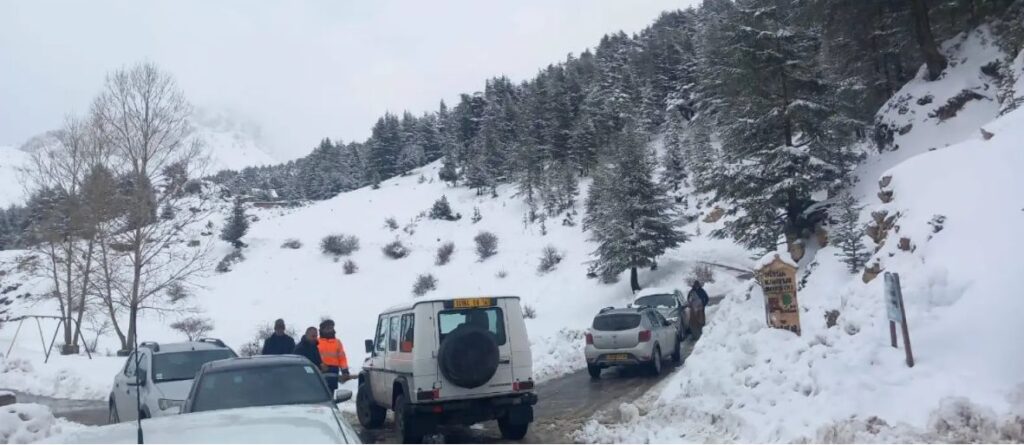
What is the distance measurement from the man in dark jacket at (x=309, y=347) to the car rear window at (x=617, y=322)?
745 cm

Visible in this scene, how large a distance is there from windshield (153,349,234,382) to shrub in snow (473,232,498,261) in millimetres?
36530

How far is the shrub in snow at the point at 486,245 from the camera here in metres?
49.4

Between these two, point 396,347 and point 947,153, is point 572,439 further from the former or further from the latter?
point 947,153

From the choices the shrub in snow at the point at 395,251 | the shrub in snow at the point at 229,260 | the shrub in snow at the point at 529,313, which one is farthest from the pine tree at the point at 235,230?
the shrub in snow at the point at 529,313

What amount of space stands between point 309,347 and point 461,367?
13.1 ft

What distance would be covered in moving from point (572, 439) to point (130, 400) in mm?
7389

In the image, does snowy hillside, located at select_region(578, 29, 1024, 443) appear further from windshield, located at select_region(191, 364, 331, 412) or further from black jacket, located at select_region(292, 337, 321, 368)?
black jacket, located at select_region(292, 337, 321, 368)

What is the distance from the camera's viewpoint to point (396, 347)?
12.0m

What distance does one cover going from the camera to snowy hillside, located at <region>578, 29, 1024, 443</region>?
7.80 m

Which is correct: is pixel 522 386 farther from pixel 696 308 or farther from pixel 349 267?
pixel 349 267

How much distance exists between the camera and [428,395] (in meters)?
10.8

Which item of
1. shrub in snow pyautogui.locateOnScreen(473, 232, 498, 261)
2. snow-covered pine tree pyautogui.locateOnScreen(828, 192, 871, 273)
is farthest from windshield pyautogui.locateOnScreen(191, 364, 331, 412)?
shrub in snow pyautogui.locateOnScreen(473, 232, 498, 261)

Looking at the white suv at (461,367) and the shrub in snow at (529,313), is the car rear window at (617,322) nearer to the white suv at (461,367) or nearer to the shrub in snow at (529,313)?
the white suv at (461,367)

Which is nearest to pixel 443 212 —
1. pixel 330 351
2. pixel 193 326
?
pixel 193 326
